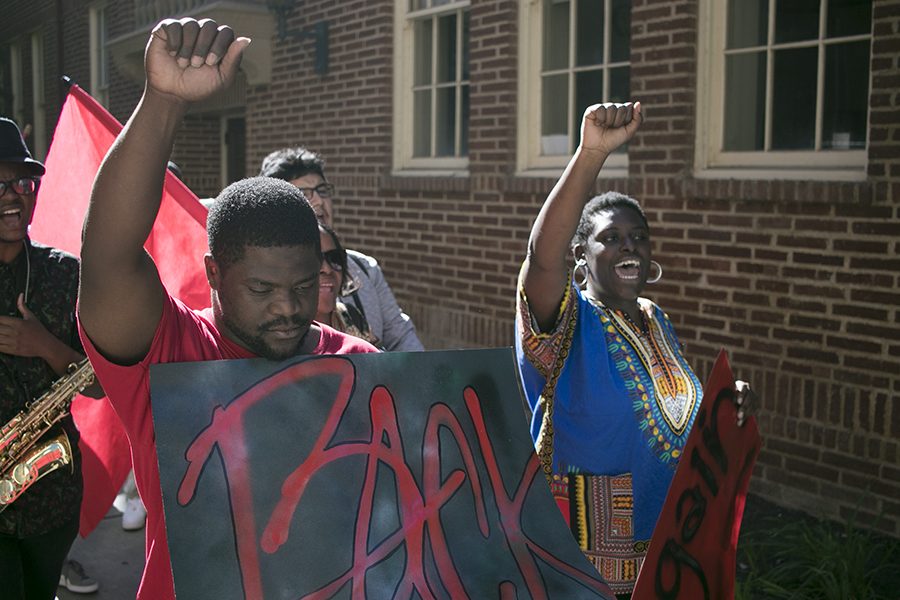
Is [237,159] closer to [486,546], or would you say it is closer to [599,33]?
[599,33]

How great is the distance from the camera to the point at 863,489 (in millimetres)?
4930

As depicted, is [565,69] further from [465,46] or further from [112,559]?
[112,559]

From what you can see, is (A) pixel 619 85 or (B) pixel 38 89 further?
(B) pixel 38 89

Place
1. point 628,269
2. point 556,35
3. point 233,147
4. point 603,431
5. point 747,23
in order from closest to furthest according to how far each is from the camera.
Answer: point 603,431 → point 628,269 → point 747,23 → point 556,35 → point 233,147

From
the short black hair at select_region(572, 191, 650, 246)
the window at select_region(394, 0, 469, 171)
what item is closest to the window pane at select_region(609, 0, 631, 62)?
the window at select_region(394, 0, 469, 171)

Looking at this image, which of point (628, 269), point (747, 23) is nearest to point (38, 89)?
point (747, 23)

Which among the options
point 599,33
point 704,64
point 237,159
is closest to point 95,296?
point 704,64

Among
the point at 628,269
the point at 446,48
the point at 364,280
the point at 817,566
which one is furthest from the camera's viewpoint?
the point at 446,48

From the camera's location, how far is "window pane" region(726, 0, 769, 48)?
5.58 meters

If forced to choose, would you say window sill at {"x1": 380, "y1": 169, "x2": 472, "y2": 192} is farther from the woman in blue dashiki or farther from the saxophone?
the saxophone

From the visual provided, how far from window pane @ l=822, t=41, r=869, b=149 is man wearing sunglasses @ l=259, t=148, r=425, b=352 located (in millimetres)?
2563

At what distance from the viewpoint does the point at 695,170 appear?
19.1 ft

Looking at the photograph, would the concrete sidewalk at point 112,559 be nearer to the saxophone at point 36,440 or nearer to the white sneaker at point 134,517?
the white sneaker at point 134,517

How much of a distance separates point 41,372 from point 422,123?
18.9 feet
